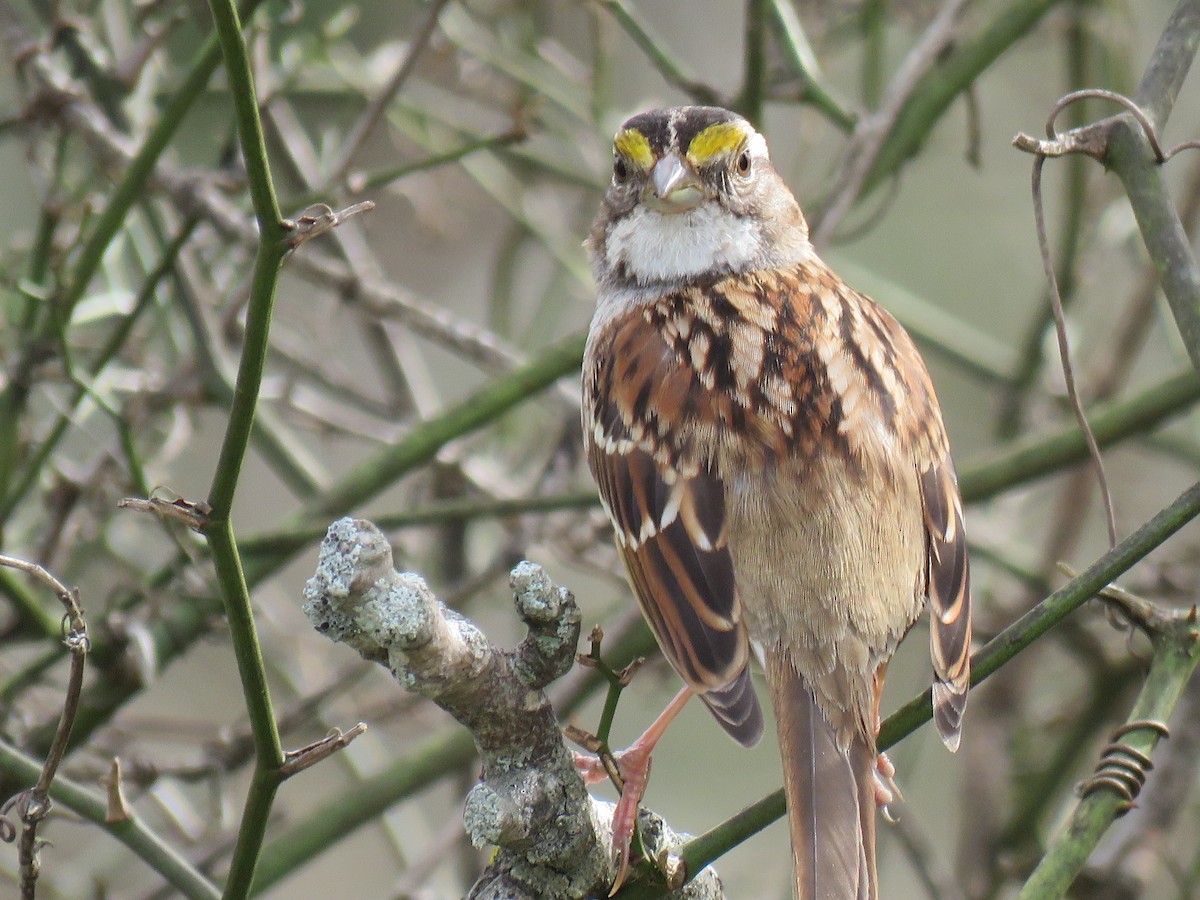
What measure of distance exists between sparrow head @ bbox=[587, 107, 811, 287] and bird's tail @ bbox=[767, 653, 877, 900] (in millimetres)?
1093

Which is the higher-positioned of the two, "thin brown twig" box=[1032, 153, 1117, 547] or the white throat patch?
the white throat patch

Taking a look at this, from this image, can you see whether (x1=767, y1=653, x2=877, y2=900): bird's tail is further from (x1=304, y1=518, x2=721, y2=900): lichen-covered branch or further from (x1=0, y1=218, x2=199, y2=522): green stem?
(x1=0, y1=218, x2=199, y2=522): green stem

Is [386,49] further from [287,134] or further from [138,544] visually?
[138,544]

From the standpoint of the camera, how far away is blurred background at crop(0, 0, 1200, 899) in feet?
10.8

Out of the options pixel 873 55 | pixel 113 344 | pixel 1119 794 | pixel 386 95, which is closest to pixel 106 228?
pixel 113 344

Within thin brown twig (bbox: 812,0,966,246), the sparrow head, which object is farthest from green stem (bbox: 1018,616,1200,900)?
thin brown twig (bbox: 812,0,966,246)

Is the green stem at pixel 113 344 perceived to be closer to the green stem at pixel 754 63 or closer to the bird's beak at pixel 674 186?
the bird's beak at pixel 674 186

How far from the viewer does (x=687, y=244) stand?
3.42 m

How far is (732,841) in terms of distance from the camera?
6.42 feet

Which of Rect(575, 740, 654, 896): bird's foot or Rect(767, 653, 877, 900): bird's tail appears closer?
Rect(575, 740, 654, 896): bird's foot

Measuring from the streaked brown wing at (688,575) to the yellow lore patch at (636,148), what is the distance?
0.74 meters

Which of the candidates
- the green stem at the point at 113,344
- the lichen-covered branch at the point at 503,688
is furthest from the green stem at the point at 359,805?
the lichen-covered branch at the point at 503,688

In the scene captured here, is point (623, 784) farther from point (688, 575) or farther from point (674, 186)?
point (674, 186)

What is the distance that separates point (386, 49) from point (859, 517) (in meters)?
2.51
